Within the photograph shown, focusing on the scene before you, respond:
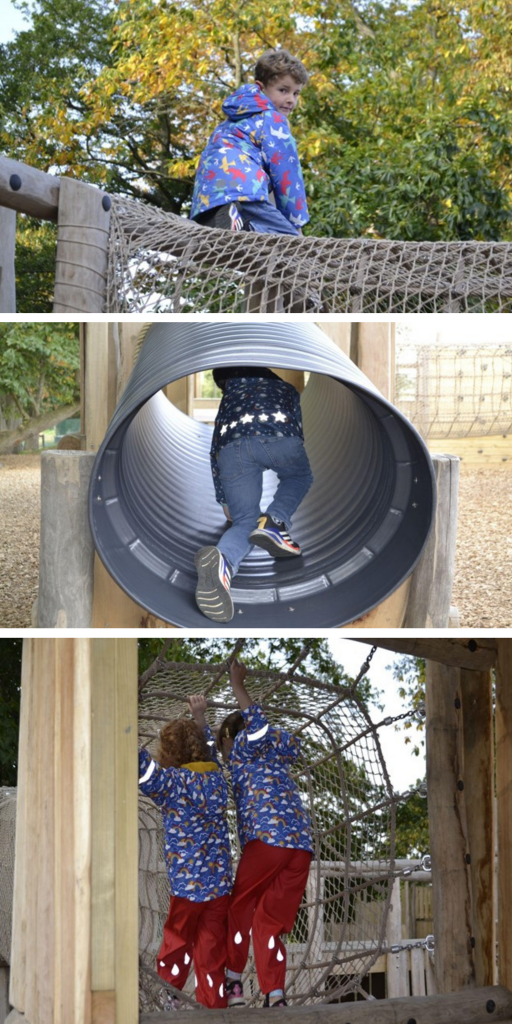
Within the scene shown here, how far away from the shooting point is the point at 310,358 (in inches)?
68.9

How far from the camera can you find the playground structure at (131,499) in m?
1.99

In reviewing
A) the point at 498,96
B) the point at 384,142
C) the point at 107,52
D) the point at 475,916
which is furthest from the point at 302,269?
the point at 107,52

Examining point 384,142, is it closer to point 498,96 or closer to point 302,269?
point 498,96

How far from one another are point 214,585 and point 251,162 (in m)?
2.31

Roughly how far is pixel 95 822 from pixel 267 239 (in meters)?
1.75

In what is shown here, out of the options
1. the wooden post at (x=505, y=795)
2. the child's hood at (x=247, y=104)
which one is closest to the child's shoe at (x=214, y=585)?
the wooden post at (x=505, y=795)

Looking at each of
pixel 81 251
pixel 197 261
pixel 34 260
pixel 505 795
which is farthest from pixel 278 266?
pixel 34 260

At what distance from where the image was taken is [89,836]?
2494 millimetres

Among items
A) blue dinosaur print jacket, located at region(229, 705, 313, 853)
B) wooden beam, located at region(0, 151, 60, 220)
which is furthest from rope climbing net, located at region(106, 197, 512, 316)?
blue dinosaur print jacket, located at region(229, 705, 313, 853)

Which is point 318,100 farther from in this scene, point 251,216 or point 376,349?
point 376,349

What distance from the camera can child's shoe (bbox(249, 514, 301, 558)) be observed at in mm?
2238

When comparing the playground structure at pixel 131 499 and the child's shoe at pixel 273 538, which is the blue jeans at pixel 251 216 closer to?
the playground structure at pixel 131 499

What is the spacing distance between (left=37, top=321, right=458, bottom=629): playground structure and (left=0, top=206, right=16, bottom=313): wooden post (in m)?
1.13

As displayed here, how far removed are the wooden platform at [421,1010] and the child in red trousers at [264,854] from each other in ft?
0.73
